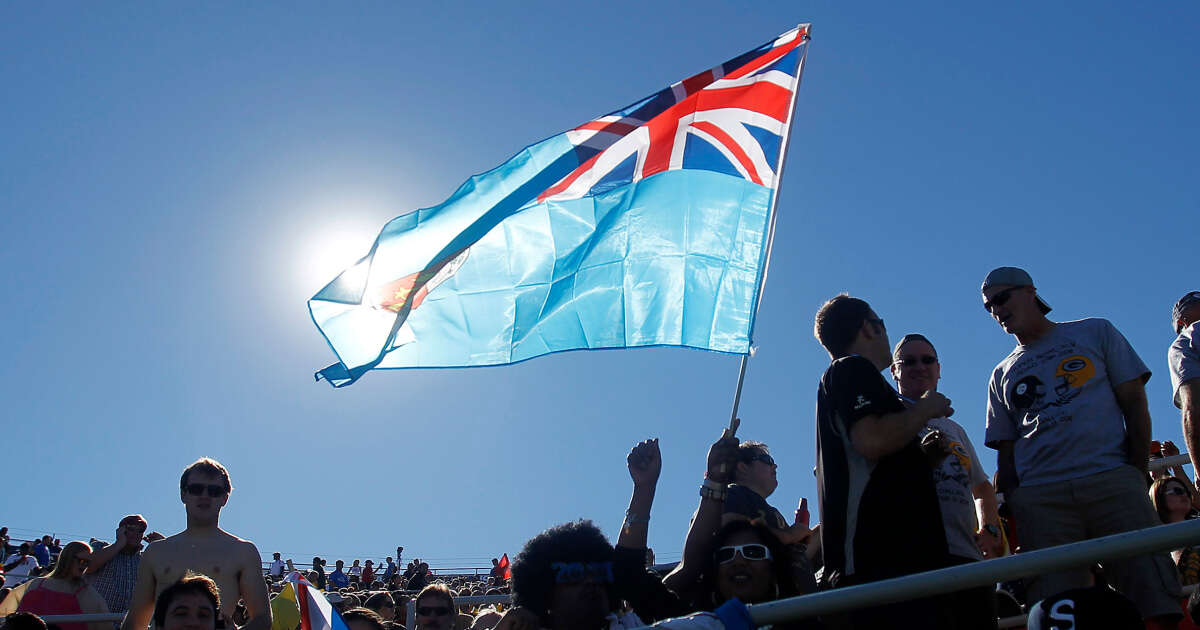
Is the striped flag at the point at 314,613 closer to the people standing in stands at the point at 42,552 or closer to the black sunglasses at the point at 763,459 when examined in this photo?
the black sunglasses at the point at 763,459

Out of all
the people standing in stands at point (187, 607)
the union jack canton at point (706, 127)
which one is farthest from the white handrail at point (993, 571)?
the union jack canton at point (706, 127)

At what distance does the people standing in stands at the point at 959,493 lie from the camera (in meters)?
3.29

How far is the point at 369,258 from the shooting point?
20.4 feet

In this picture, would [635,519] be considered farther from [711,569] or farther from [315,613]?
[315,613]

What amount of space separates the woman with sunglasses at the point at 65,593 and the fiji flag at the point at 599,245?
9.48ft

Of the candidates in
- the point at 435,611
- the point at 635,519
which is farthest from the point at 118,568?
the point at 635,519

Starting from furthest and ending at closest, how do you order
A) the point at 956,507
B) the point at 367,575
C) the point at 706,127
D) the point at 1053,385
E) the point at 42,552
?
1. the point at 367,575
2. the point at 42,552
3. the point at 706,127
4. the point at 1053,385
5. the point at 956,507

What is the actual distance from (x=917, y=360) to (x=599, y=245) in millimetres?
2128

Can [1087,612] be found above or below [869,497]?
below

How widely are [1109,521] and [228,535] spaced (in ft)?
14.2

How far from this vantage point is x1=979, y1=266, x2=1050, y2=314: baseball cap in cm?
464

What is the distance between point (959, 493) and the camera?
12.1ft

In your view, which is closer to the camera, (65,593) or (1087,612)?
(1087,612)

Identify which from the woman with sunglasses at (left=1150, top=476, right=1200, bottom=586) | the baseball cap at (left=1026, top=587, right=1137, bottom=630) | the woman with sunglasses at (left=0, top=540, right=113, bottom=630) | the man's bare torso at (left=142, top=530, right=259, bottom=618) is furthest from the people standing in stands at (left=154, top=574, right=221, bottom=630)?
the woman with sunglasses at (left=1150, top=476, right=1200, bottom=586)
